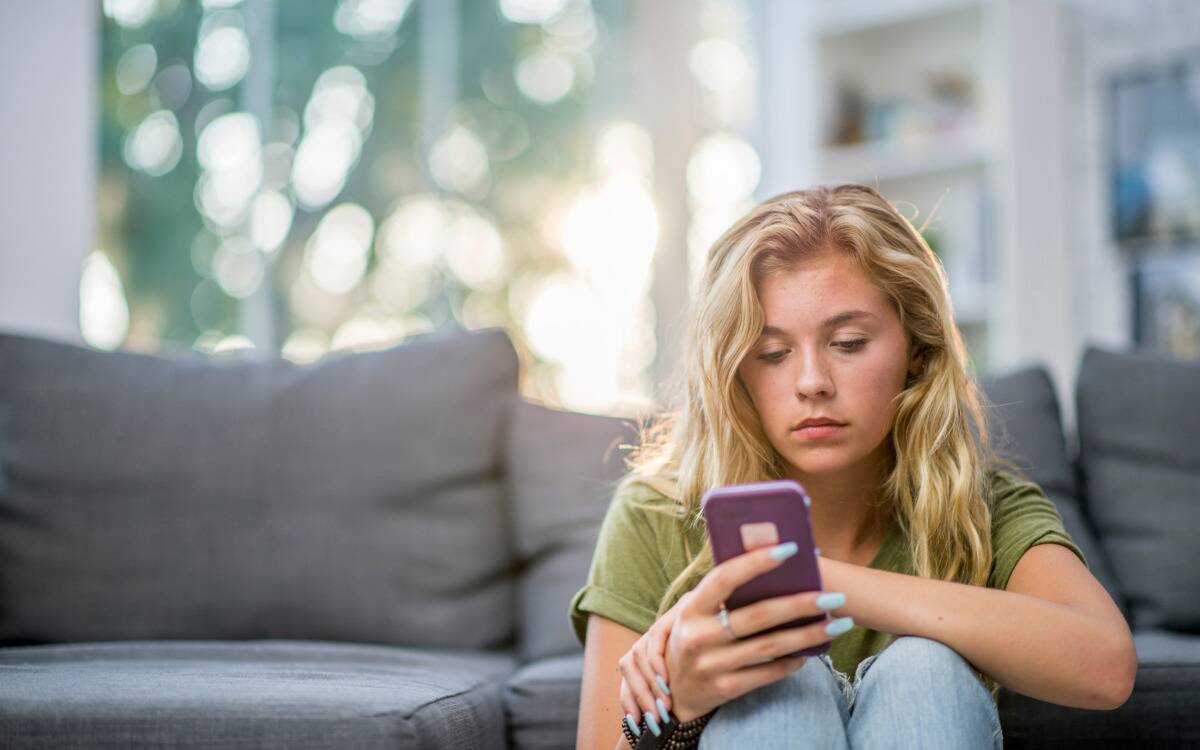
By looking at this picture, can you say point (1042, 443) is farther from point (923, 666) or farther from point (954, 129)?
point (954, 129)

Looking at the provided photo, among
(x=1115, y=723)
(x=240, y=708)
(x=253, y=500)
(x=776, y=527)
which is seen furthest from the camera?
(x=253, y=500)

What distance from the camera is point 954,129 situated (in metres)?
3.59

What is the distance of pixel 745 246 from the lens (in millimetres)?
1292

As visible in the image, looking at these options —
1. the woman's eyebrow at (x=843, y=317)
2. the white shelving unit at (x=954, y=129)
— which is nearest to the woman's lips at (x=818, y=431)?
the woman's eyebrow at (x=843, y=317)

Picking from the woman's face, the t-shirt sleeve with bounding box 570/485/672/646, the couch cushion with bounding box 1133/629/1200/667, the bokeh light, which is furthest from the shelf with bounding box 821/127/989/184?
the t-shirt sleeve with bounding box 570/485/672/646

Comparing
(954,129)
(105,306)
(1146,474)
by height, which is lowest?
(1146,474)

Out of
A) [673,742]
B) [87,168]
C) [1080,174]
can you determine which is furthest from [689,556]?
[1080,174]

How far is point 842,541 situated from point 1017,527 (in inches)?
8.3

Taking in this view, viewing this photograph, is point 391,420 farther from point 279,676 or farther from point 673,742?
point 673,742

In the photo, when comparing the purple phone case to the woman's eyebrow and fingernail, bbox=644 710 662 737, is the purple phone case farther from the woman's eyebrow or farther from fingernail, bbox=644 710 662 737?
the woman's eyebrow

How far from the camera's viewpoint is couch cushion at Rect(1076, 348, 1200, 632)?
1.79m

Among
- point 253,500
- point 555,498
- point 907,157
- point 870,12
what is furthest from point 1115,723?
point 870,12

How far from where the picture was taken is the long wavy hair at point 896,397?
1.26m

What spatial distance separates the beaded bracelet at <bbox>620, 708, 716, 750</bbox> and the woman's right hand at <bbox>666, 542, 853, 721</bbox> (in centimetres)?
3
